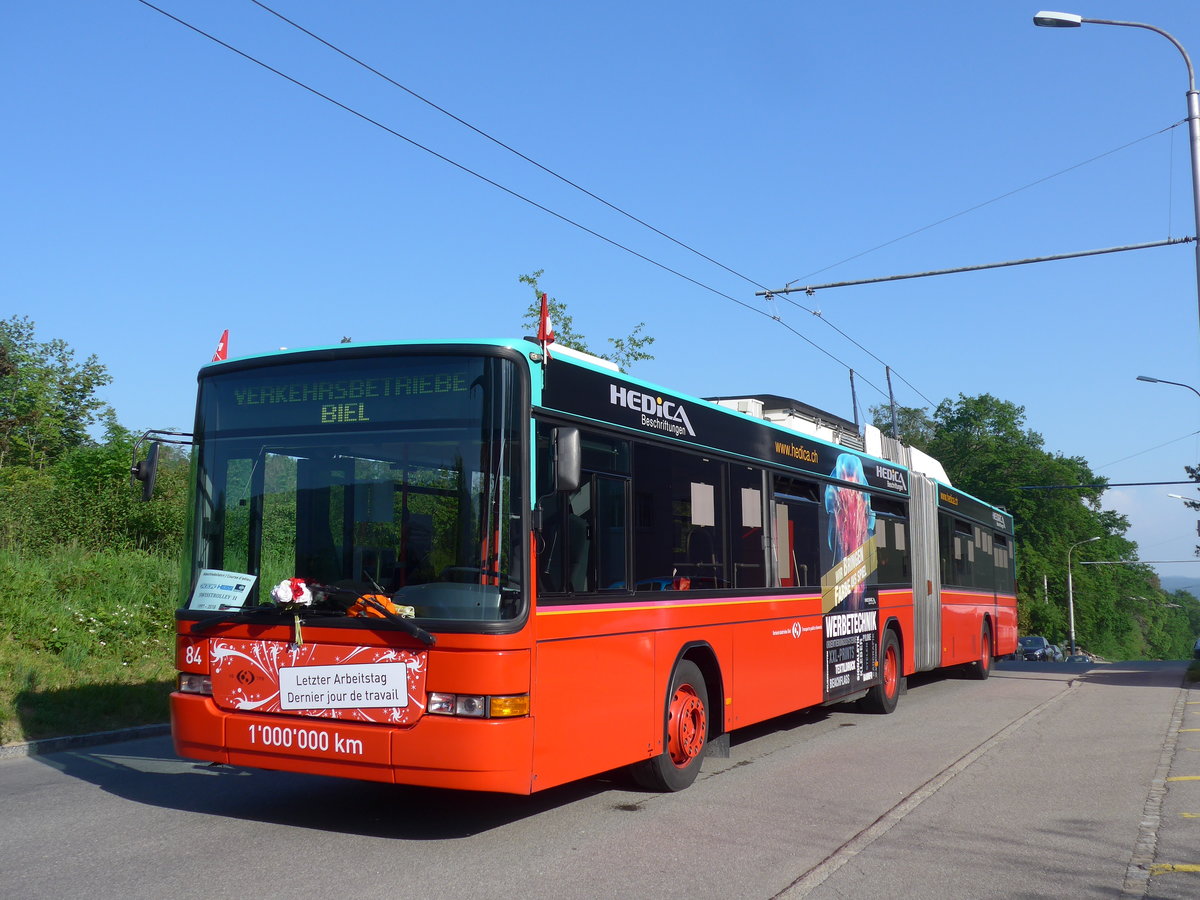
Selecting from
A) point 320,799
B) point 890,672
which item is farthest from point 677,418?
point 890,672

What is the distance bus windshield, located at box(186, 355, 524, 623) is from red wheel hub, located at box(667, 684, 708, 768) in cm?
250

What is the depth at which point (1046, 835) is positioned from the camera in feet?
23.4

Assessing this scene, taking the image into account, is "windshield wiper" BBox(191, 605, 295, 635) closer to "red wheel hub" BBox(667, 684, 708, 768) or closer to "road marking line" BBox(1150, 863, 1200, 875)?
"red wheel hub" BBox(667, 684, 708, 768)

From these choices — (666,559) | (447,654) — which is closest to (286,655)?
(447,654)

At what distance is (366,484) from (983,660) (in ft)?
53.8

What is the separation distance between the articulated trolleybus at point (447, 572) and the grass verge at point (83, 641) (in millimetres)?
4935

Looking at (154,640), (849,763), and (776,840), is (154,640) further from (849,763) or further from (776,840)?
(776,840)

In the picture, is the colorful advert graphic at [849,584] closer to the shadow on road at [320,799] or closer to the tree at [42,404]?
the shadow on road at [320,799]

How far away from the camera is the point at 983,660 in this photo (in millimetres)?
20500

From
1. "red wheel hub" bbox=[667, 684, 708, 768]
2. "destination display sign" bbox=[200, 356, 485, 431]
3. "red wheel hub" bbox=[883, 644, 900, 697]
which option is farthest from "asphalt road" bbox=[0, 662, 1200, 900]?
"red wheel hub" bbox=[883, 644, 900, 697]

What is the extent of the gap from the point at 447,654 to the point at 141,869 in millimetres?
1885

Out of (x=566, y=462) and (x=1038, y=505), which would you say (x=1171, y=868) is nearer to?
(x=566, y=462)

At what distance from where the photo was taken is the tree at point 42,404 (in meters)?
43.7

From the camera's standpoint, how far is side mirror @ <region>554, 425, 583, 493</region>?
6.36m
